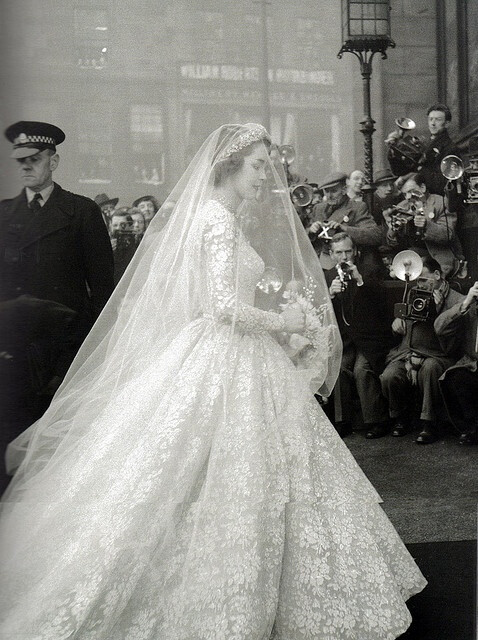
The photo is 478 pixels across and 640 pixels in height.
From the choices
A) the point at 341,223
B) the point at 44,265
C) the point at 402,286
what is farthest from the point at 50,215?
the point at 402,286

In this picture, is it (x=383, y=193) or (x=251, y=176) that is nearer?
(x=251, y=176)

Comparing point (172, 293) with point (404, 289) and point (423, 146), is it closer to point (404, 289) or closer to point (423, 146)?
point (404, 289)

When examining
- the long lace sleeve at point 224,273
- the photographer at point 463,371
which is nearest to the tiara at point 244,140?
the long lace sleeve at point 224,273

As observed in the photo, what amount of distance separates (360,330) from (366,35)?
4.24 feet

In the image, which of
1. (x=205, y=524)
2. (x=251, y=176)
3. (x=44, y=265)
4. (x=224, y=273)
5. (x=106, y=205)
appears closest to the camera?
(x=205, y=524)

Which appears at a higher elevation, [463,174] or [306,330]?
[463,174]

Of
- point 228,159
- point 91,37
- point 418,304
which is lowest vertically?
point 418,304

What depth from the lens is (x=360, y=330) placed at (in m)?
2.96

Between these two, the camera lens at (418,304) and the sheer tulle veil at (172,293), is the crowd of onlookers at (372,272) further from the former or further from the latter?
the sheer tulle veil at (172,293)

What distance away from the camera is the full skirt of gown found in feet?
6.95

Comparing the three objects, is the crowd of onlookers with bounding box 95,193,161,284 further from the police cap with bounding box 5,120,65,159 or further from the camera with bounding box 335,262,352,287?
the camera with bounding box 335,262,352,287

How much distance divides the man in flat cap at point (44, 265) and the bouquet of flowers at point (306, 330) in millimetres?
752

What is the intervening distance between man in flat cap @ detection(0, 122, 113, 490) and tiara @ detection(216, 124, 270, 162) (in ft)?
2.04

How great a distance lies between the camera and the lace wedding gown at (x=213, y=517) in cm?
212
